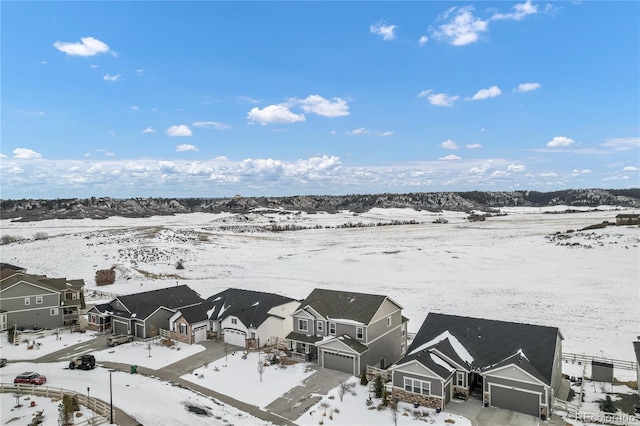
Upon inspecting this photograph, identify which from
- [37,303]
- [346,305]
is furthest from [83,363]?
[346,305]

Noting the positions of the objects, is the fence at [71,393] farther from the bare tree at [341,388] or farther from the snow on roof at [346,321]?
the snow on roof at [346,321]

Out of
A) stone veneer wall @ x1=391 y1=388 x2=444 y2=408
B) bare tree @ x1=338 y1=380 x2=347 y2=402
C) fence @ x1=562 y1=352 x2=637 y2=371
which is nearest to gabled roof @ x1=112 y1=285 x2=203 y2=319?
bare tree @ x1=338 y1=380 x2=347 y2=402

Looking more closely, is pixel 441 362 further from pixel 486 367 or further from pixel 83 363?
pixel 83 363

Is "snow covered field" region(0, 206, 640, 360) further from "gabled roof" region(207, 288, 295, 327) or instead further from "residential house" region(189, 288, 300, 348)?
"gabled roof" region(207, 288, 295, 327)

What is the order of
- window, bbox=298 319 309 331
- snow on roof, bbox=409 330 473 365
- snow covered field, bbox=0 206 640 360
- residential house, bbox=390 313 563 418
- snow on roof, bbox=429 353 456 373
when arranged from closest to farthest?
residential house, bbox=390 313 563 418, snow on roof, bbox=429 353 456 373, snow on roof, bbox=409 330 473 365, window, bbox=298 319 309 331, snow covered field, bbox=0 206 640 360

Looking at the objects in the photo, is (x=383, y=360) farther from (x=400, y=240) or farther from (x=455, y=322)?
(x=400, y=240)

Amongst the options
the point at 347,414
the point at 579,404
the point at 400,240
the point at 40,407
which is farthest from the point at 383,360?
the point at 400,240
